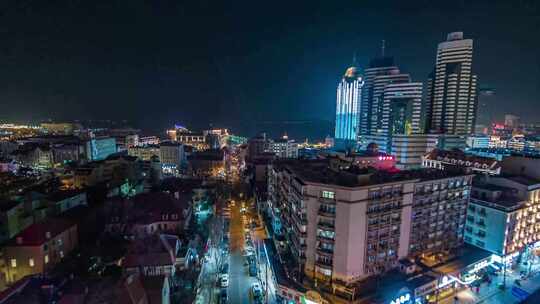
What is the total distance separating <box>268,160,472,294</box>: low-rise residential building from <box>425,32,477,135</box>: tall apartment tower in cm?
7979

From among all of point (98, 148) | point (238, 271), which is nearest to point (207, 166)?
point (98, 148)

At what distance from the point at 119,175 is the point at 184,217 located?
3249cm

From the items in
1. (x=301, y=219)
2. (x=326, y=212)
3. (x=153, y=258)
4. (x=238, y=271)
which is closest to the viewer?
(x=153, y=258)

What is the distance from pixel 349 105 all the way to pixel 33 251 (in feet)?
456

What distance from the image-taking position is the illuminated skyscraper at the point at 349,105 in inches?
5482

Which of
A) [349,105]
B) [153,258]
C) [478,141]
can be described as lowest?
[153,258]

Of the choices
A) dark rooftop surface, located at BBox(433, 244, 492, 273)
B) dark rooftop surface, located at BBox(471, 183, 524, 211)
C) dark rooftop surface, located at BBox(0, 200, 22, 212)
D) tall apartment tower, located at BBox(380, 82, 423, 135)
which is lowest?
dark rooftop surface, located at BBox(433, 244, 492, 273)

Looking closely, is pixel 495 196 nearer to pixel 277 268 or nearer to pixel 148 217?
pixel 277 268

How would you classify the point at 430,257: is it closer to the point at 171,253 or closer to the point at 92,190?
the point at 171,253

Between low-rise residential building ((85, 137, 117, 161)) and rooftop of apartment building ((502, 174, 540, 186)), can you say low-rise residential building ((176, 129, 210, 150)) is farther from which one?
rooftop of apartment building ((502, 174, 540, 186))

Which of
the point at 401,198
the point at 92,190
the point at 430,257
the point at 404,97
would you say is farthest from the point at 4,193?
the point at 404,97

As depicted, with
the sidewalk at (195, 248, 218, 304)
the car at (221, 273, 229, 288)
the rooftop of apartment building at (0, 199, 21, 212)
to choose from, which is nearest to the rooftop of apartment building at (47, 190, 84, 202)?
the rooftop of apartment building at (0, 199, 21, 212)

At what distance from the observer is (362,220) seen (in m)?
25.2

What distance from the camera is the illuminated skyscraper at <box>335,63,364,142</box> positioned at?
457 ft
